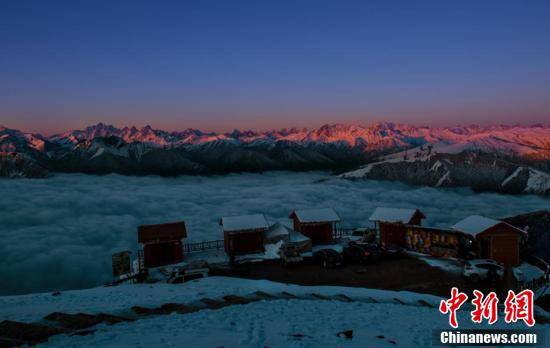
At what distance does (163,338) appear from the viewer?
420 inches

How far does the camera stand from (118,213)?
120 metres

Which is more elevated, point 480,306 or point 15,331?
point 15,331

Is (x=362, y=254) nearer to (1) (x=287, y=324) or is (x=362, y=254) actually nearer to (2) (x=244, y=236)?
(2) (x=244, y=236)


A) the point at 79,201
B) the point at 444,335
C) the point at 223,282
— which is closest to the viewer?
the point at 444,335

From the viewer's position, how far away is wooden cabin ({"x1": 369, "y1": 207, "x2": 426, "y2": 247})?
114 ft

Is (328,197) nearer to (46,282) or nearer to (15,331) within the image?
(46,282)

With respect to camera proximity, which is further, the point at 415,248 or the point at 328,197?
the point at 328,197

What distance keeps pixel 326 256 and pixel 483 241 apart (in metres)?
13.9

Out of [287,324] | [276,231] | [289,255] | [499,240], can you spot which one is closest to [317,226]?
[276,231]

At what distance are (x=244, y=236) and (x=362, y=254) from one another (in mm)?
12505

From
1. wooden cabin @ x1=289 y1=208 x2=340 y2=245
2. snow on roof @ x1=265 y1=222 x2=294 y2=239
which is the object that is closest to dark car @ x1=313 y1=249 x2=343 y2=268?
snow on roof @ x1=265 y1=222 x2=294 y2=239

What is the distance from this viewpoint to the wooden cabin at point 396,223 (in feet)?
114

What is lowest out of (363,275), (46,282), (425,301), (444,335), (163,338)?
(46,282)

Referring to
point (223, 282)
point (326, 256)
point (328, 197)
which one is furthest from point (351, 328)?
point (328, 197)
